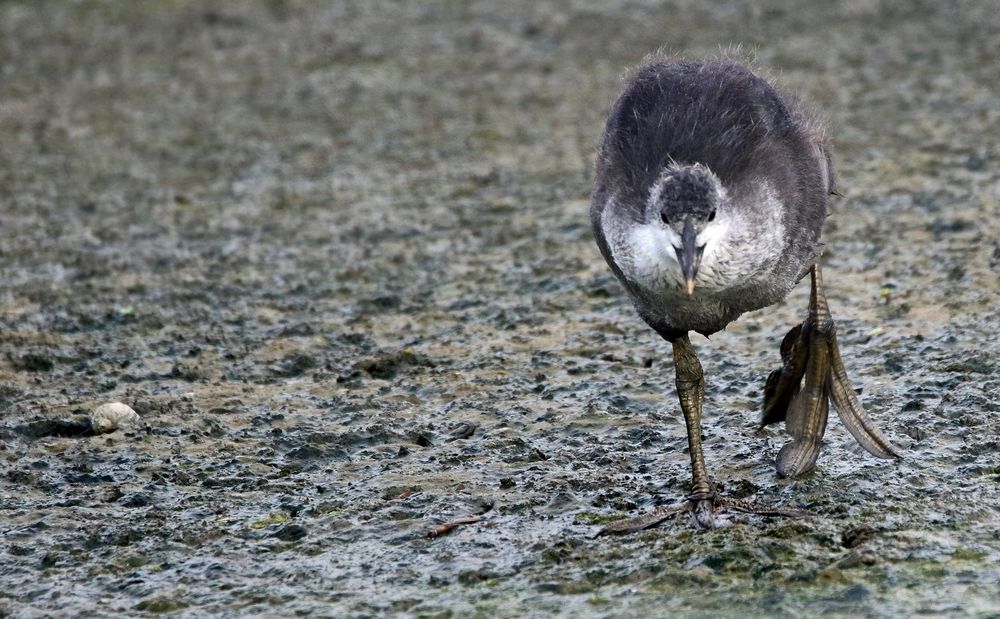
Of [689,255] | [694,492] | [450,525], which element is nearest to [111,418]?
[450,525]

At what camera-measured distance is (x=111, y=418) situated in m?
6.24

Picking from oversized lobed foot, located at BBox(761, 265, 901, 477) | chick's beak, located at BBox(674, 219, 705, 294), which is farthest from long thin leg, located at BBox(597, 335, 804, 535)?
chick's beak, located at BBox(674, 219, 705, 294)

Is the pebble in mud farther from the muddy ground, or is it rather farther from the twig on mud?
the twig on mud

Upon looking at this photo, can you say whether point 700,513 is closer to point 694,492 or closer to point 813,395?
point 694,492

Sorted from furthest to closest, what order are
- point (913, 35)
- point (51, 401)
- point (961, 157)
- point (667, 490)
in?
point (913, 35), point (961, 157), point (51, 401), point (667, 490)

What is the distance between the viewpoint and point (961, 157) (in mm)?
8922

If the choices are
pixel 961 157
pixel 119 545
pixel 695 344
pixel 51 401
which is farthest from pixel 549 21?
pixel 119 545

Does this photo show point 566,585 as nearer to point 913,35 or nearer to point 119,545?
point 119,545

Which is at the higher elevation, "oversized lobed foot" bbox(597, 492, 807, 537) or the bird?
the bird

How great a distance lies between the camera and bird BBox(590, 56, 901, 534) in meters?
4.72

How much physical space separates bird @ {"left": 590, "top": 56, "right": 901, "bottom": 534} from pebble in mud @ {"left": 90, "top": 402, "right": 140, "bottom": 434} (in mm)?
2303

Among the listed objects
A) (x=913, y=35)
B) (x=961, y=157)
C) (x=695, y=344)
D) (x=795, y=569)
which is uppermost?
(x=913, y=35)

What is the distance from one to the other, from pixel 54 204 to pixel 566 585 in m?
6.06

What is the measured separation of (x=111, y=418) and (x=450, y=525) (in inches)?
74.2
